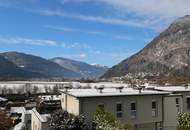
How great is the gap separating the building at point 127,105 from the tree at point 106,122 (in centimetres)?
156

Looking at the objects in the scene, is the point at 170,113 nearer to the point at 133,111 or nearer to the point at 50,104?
the point at 133,111

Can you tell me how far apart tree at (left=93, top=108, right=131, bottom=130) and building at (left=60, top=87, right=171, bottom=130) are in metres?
1.56

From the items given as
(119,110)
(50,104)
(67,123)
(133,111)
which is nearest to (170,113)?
(133,111)

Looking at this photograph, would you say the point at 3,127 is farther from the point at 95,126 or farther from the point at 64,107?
the point at 95,126

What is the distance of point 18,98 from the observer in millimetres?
116312

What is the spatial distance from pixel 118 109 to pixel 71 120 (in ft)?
16.9

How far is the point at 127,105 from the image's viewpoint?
3067 centimetres

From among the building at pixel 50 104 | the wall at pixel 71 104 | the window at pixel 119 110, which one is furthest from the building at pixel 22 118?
the window at pixel 119 110

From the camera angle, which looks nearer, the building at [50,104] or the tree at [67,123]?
the tree at [67,123]

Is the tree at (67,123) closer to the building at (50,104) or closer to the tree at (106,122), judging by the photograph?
the tree at (106,122)

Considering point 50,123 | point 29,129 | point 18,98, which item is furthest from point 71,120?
point 18,98

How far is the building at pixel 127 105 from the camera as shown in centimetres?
2898

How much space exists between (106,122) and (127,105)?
685cm

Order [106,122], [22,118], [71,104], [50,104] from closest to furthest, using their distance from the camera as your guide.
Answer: [106,122]
[71,104]
[22,118]
[50,104]
